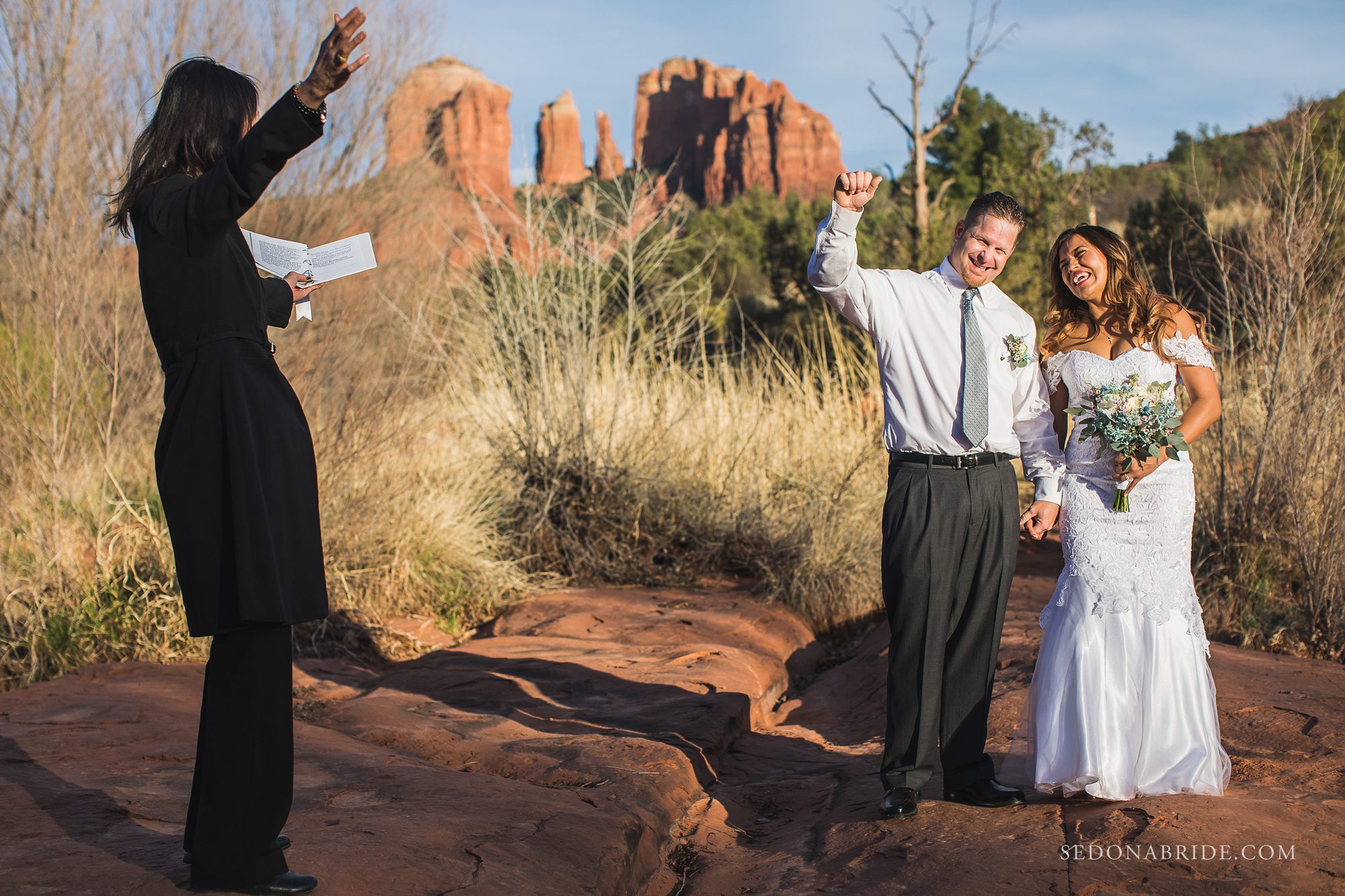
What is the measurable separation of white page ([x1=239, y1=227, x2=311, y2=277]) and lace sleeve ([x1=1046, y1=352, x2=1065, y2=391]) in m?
2.52

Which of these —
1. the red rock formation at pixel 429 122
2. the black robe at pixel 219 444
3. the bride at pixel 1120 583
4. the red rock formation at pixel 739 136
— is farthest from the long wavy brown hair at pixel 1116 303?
the red rock formation at pixel 739 136

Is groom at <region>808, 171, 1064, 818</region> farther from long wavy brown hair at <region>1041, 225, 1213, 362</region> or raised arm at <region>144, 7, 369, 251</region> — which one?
raised arm at <region>144, 7, 369, 251</region>

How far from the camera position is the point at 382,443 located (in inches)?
309

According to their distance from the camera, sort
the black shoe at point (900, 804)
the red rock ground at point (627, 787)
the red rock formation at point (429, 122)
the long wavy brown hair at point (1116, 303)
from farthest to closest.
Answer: the red rock formation at point (429, 122)
the long wavy brown hair at point (1116, 303)
the black shoe at point (900, 804)
the red rock ground at point (627, 787)

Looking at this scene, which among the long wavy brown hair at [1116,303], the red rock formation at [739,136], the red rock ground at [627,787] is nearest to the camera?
the red rock ground at [627,787]

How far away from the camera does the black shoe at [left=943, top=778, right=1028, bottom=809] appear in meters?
3.69

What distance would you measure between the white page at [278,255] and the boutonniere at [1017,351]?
2.22 metres

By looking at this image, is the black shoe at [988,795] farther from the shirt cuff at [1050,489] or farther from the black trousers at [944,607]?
the shirt cuff at [1050,489]

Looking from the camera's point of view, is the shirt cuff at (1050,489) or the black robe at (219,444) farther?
the shirt cuff at (1050,489)

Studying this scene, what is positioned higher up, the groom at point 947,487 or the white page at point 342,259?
the white page at point 342,259

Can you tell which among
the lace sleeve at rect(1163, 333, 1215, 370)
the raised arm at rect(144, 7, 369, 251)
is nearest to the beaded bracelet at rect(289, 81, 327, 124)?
the raised arm at rect(144, 7, 369, 251)

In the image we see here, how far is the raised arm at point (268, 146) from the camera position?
2373 millimetres

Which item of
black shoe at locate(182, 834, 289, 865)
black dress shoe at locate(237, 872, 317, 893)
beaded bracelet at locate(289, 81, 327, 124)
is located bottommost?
black dress shoe at locate(237, 872, 317, 893)

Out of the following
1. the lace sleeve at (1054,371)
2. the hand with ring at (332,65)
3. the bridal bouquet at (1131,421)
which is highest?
the hand with ring at (332,65)
